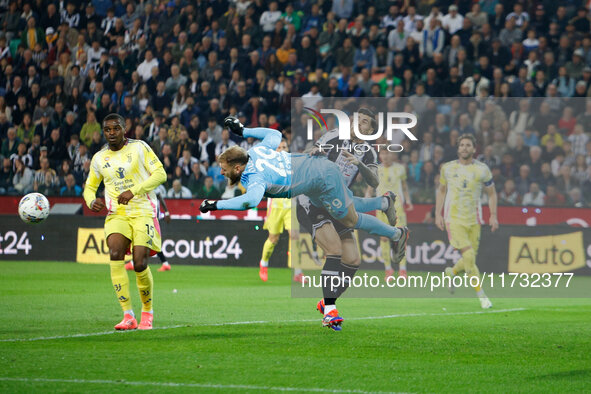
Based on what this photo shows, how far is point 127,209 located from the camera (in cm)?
927

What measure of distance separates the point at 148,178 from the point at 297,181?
4.82 ft

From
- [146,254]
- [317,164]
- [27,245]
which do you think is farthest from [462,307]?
[27,245]

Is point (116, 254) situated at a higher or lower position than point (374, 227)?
lower

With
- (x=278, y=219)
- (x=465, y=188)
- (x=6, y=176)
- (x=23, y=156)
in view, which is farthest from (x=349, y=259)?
(x=23, y=156)

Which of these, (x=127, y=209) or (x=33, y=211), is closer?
(x=127, y=209)

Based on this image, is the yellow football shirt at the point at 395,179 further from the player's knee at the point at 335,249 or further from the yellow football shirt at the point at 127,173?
the yellow football shirt at the point at 127,173

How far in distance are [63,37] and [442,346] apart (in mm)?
19716

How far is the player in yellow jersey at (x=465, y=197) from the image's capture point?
12445 millimetres

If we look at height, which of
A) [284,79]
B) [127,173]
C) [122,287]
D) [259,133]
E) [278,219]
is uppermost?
[284,79]

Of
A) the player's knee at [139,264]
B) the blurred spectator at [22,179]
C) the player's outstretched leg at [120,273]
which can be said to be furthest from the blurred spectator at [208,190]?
the player's knee at [139,264]

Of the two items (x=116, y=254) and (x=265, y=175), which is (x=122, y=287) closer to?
(x=116, y=254)

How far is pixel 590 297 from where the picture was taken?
14.1m

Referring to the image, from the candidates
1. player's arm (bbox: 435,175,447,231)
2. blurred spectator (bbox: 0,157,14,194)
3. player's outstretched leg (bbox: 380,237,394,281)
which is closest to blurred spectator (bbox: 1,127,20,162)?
blurred spectator (bbox: 0,157,14,194)

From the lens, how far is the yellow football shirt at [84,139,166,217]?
9.29 m
